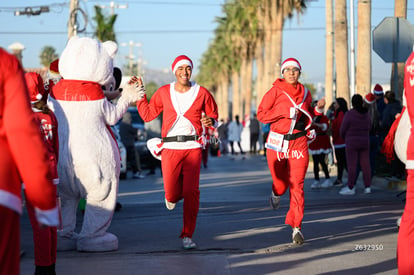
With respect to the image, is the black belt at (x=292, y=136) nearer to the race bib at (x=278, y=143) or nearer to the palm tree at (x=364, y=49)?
the race bib at (x=278, y=143)

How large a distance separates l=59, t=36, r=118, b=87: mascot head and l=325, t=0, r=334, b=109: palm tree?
896 inches

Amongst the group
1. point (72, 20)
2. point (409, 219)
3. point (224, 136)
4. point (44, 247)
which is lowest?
point (224, 136)

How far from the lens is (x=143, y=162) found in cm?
2497

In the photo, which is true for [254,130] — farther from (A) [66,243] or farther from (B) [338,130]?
(A) [66,243]

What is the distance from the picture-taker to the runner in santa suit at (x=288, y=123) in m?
9.08

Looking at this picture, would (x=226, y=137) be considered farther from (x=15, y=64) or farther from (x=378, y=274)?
(x=15, y=64)

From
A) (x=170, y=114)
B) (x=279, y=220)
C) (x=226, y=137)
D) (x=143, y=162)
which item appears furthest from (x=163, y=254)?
(x=226, y=137)

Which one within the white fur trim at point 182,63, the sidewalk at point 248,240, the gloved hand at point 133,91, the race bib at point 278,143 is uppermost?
the white fur trim at point 182,63

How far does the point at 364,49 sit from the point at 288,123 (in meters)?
14.6

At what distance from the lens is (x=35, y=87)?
746cm

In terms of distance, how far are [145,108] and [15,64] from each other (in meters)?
5.15

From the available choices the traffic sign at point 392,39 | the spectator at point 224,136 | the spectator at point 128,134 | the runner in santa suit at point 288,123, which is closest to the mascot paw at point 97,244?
the runner in santa suit at point 288,123

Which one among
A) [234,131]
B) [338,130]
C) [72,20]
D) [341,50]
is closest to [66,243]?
[338,130]

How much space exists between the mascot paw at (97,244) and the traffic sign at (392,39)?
935 cm
